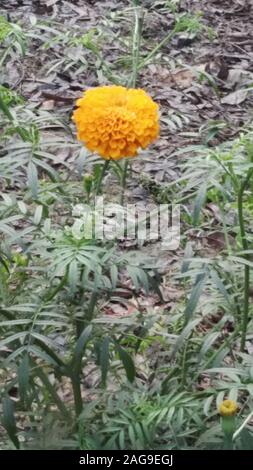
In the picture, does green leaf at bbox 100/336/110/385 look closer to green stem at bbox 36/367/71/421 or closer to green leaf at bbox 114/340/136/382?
green leaf at bbox 114/340/136/382

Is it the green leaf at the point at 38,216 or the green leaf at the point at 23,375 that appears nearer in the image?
the green leaf at the point at 23,375

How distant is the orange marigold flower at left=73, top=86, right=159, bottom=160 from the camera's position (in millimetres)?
1631

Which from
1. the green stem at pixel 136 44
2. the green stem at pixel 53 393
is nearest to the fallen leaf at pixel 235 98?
the green stem at pixel 136 44

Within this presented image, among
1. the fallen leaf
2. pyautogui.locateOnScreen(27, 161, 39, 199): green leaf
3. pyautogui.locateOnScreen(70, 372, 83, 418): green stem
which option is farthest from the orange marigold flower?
the fallen leaf

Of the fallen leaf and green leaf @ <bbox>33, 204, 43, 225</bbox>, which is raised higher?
green leaf @ <bbox>33, 204, 43, 225</bbox>

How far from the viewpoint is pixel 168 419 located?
162cm

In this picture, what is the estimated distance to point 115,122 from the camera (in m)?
1.63

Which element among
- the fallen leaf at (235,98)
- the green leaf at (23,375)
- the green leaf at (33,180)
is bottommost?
the fallen leaf at (235,98)

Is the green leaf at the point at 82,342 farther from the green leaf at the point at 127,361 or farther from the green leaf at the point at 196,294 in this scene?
the green leaf at the point at 196,294

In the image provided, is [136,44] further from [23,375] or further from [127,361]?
[23,375]

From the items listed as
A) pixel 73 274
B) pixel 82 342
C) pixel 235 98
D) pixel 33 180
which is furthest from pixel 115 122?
pixel 235 98

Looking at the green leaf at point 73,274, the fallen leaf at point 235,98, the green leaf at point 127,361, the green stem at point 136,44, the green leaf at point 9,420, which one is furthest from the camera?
the fallen leaf at point 235,98

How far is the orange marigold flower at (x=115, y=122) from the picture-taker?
163cm

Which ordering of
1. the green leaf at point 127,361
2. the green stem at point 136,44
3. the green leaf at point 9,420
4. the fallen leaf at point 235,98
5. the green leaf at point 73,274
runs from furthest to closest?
the fallen leaf at point 235,98, the green stem at point 136,44, the green leaf at point 127,361, the green leaf at point 9,420, the green leaf at point 73,274
